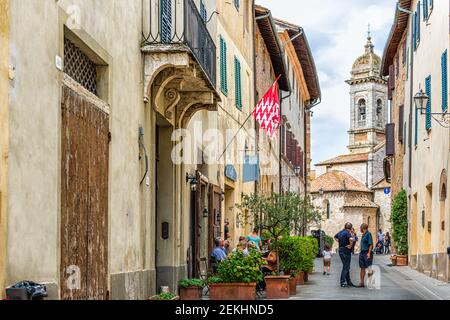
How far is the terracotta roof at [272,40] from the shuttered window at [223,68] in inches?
309

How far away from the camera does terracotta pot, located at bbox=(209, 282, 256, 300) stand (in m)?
15.0

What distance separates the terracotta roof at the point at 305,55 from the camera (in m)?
38.8

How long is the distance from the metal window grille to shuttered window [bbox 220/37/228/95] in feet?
36.1

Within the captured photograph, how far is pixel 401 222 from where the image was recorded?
110ft

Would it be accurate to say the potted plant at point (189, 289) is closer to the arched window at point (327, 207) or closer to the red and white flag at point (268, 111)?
the red and white flag at point (268, 111)

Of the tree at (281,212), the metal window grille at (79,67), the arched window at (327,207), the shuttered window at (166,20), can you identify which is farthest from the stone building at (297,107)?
the arched window at (327,207)

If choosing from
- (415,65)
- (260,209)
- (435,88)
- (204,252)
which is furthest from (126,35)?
(415,65)

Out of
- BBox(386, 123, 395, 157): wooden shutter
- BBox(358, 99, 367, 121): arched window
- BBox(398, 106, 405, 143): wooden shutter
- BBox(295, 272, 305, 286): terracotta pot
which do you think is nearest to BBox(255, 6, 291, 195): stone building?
BBox(398, 106, 405, 143): wooden shutter

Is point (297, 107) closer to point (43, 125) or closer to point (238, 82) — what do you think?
point (238, 82)

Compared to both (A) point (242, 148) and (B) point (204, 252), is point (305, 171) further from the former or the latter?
(B) point (204, 252)

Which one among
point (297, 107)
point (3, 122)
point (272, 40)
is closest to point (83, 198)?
point (3, 122)

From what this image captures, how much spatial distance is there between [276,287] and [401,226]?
1794 cm

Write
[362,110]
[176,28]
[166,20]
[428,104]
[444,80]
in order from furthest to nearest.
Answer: [362,110]
[428,104]
[444,80]
[176,28]
[166,20]

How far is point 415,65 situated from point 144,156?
58.8ft
